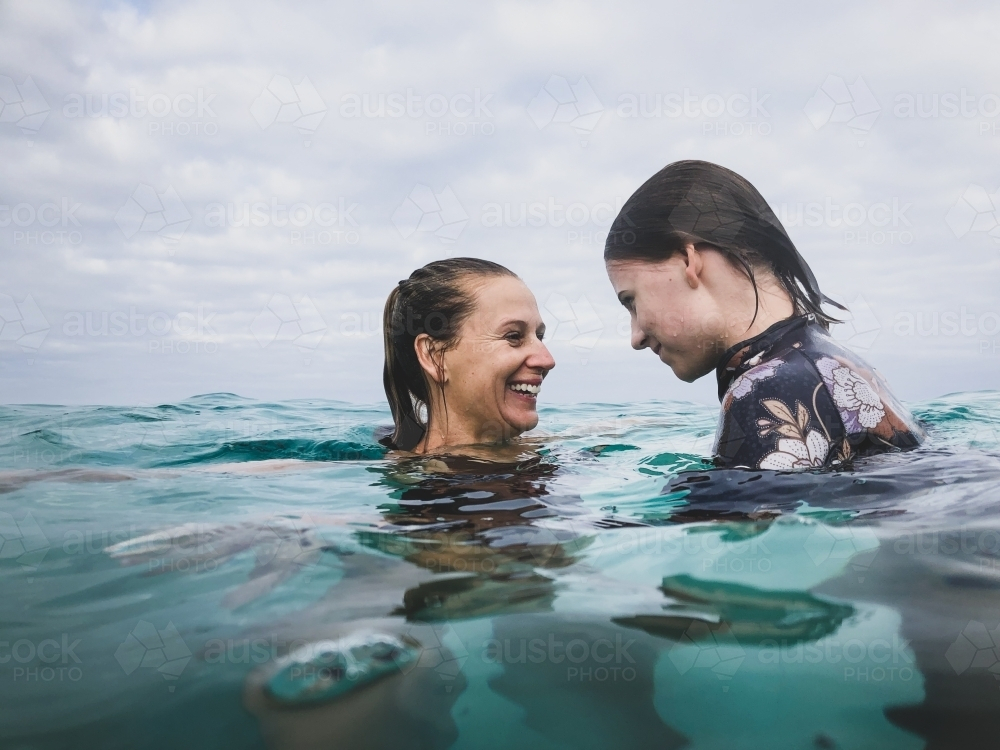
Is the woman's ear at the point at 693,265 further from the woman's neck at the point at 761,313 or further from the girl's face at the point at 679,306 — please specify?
the woman's neck at the point at 761,313

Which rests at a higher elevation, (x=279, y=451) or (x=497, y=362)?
(x=497, y=362)

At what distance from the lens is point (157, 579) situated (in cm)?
224

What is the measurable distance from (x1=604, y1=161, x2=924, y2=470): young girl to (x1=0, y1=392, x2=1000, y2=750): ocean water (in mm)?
243

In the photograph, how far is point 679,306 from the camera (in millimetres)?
3514

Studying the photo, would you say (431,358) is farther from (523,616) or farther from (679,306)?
(523,616)

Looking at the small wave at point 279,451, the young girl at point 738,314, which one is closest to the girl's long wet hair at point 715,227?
the young girl at point 738,314

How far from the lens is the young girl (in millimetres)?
2963

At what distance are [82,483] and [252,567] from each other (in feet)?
7.24

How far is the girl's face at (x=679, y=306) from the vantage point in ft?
11.4

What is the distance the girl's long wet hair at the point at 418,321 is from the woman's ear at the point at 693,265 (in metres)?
1.47

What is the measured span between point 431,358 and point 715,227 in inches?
77.6

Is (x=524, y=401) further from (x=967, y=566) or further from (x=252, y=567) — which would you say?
(x=967, y=566)

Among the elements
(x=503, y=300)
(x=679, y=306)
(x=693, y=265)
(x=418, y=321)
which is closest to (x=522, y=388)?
(x=503, y=300)

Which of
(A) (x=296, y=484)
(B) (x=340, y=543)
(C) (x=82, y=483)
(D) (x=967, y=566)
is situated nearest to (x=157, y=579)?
(B) (x=340, y=543)
